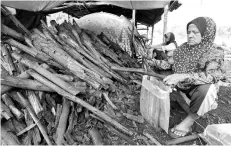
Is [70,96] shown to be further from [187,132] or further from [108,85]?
[187,132]

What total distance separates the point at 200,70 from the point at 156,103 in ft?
2.97

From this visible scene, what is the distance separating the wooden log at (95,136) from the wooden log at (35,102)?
85 centimetres

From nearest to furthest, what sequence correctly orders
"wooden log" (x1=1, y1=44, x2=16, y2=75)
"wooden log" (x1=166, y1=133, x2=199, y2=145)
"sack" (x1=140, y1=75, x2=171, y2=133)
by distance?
"sack" (x1=140, y1=75, x2=171, y2=133), "wooden log" (x1=166, y1=133, x2=199, y2=145), "wooden log" (x1=1, y1=44, x2=16, y2=75)

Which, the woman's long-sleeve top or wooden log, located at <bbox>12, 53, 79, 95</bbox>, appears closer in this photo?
the woman's long-sleeve top

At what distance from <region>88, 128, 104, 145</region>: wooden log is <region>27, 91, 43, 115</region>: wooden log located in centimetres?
85

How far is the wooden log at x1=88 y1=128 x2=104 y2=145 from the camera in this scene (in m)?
2.25

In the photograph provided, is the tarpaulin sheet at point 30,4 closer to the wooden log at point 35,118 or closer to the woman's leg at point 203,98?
the wooden log at point 35,118

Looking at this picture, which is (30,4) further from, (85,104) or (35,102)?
(85,104)

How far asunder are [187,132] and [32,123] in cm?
242

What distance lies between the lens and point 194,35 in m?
2.41

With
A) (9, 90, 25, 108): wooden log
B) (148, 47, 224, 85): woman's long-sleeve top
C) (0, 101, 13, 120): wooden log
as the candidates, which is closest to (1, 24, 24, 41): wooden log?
(9, 90, 25, 108): wooden log

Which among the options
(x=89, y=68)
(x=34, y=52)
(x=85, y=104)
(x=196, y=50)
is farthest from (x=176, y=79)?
(x=34, y=52)

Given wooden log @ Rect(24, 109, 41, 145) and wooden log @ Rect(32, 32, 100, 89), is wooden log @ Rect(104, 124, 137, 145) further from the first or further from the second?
wooden log @ Rect(24, 109, 41, 145)

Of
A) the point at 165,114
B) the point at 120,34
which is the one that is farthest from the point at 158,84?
the point at 120,34
